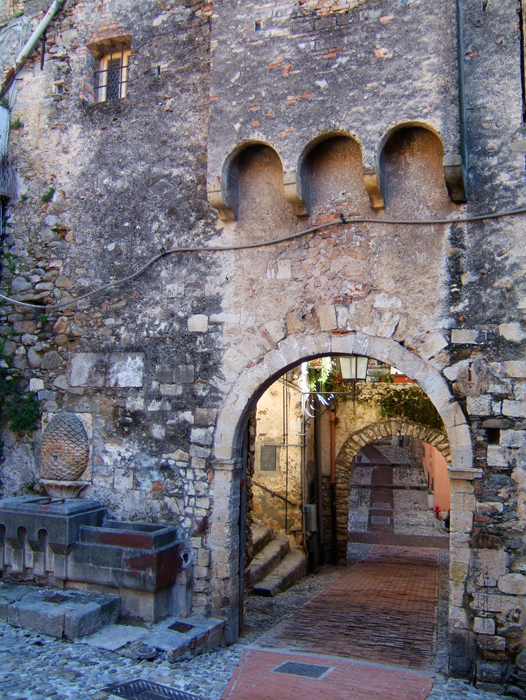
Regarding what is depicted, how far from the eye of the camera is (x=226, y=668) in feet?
14.8

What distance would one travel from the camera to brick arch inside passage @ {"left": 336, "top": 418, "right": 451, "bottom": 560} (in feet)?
31.8

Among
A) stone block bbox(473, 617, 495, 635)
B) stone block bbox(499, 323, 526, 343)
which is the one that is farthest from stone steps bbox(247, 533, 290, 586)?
stone block bbox(499, 323, 526, 343)

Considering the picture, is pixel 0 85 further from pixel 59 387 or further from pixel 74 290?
pixel 59 387

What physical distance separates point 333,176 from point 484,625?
3.53 meters

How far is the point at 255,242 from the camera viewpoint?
17.1 ft

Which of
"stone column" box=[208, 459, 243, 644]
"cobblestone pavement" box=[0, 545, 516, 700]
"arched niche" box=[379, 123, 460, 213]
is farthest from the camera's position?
"stone column" box=[208, 459, 243, 644]

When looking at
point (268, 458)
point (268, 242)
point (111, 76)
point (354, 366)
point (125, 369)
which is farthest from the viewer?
point (268, 458)

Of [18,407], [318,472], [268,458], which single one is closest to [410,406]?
[318,472]

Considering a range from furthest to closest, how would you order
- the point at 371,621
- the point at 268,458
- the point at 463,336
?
the point at 268,458 < the point at 371,621 < the point at 463,336

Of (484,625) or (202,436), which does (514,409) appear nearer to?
(484,625)

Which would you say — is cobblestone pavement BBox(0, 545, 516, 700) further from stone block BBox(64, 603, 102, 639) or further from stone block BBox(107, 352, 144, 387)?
stone block BBox(107, 352, 144, 387)

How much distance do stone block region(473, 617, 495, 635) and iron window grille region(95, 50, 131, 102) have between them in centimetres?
570

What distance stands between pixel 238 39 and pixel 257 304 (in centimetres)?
226

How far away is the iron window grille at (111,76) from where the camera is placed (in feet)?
20.5
